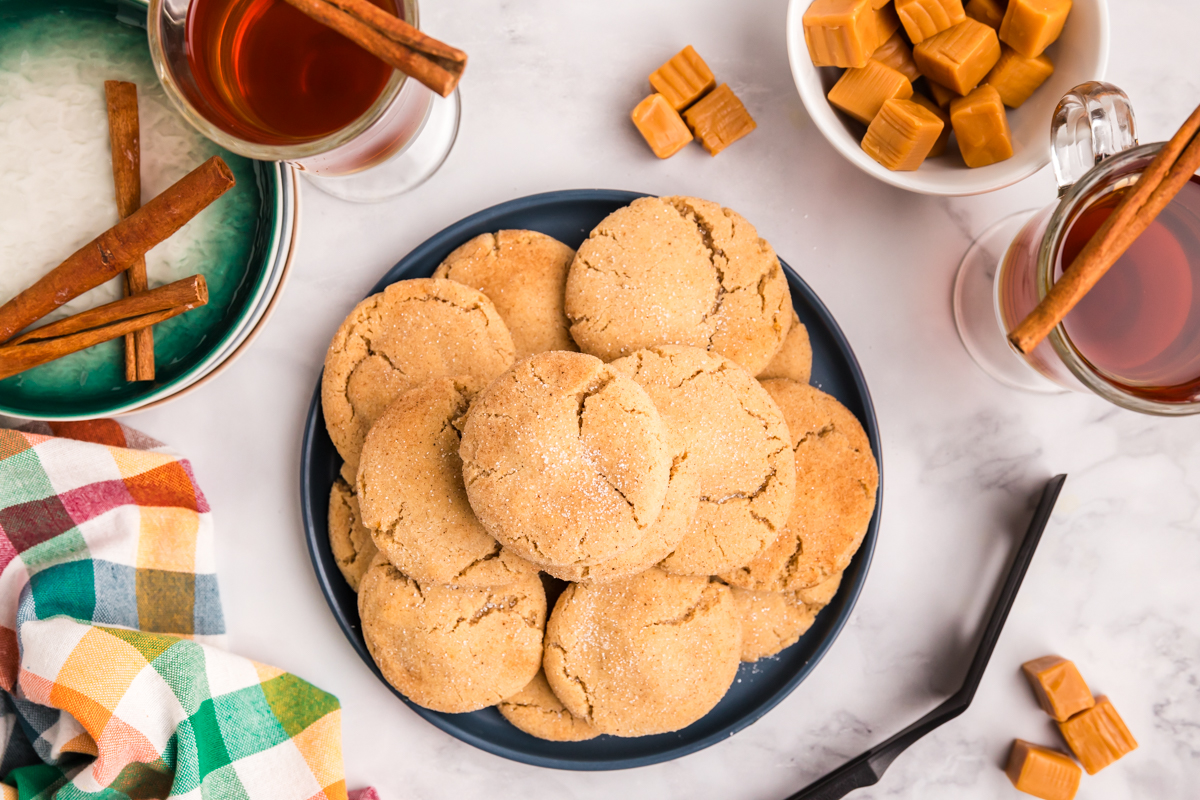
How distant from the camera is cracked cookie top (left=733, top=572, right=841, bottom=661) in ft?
4.95

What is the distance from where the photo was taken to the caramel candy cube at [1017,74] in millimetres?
1435

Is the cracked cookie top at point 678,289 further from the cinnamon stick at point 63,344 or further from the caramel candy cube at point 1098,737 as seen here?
the caramel candy cube at point 1098,737

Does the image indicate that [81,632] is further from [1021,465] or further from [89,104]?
[1021,465]

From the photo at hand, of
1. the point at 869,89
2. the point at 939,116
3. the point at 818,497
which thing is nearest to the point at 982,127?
the point at 939,116

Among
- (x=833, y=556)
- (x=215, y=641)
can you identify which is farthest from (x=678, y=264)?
(x=215, y=641)

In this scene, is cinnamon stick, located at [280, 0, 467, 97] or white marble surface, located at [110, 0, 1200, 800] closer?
cinnamon stick, located at [280, 0, 467, 97]

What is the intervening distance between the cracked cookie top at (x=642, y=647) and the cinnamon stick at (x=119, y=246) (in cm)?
94

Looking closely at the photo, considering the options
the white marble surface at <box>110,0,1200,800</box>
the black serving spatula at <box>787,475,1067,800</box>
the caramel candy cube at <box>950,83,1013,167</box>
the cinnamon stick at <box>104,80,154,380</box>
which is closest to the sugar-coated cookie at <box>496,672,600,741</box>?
the white marble surface at <box>110,0,1200,800</box>

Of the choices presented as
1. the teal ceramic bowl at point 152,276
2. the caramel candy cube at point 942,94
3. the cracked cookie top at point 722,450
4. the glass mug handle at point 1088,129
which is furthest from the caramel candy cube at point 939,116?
the teal ceramic bowl at point 152,276

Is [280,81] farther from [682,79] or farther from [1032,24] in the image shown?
[1032,24]

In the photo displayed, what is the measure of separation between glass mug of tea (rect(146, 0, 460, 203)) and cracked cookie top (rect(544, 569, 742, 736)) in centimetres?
91

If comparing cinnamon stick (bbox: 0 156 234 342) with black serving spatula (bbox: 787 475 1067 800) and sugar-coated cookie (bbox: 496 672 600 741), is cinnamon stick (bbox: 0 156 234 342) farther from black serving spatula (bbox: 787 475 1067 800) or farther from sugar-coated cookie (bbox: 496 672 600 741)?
black serving spatula (bbox: 787 475 1067 800)

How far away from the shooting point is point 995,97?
141cm

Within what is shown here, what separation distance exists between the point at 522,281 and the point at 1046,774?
1.53m
